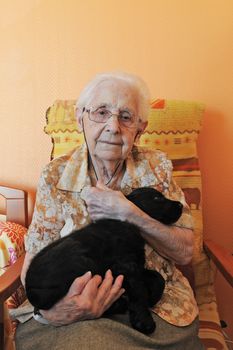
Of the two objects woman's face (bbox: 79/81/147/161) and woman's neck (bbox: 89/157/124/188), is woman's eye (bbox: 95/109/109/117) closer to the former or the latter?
woman's face (bbox: 79/81/147/161)

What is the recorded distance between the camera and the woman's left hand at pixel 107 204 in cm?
90

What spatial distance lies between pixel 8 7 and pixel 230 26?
1064mm

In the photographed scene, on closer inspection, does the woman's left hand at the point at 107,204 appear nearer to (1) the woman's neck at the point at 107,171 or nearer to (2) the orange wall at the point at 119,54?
(1) the woman's neck at the point at 107,171

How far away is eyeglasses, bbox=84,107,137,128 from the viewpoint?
3.26ft

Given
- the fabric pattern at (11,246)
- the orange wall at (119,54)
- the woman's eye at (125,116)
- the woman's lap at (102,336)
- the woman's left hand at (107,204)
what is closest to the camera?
the woman's lap at (102,336)

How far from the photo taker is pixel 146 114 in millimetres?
1092

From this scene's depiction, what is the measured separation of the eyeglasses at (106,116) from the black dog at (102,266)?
317mm

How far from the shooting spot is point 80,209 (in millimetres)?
991

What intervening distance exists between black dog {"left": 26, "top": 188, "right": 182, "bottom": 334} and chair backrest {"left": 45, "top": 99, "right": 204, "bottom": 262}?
564 millimetres

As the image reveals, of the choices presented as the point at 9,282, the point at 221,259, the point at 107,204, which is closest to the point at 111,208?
the point at 107,204

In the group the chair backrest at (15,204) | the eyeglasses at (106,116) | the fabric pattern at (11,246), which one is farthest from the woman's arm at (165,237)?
the chair backrest at (15,204)

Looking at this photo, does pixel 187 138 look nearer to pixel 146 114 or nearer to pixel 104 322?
pixel 146 114

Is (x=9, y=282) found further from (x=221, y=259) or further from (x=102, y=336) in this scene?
(x=221, y=259)

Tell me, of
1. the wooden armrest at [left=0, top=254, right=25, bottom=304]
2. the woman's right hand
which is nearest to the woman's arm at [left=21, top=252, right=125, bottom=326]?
the woman's right hand
